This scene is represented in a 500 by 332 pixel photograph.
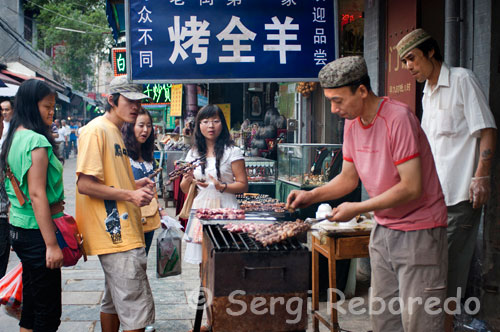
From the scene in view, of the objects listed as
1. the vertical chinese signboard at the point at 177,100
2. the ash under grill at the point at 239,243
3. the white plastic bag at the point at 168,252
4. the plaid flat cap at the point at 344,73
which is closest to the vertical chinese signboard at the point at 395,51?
the plaid flat cap at the point at 344,73

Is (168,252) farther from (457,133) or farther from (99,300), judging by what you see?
(457,133)

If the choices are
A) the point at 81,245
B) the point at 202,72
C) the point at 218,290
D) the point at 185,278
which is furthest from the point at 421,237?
the point at 185,278

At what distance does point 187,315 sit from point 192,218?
1.11m

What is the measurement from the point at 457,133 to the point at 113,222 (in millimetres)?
2608

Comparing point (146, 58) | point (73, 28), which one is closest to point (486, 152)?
point (146, 58)

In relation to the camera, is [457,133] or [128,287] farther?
[457,133]

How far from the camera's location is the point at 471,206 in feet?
12.1

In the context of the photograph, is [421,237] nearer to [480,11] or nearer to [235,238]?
[235,238]

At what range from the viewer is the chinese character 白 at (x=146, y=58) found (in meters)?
4.95

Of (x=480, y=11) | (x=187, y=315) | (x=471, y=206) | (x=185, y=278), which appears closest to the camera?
(x=471, y=206)

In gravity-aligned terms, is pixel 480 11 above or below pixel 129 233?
above

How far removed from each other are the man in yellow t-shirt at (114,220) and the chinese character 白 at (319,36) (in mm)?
2594

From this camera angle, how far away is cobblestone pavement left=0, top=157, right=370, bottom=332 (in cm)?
482

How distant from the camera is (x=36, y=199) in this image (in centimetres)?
329
